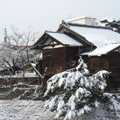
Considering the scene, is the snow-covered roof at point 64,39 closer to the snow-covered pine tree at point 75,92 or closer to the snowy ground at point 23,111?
the snowy ground at point 23,111

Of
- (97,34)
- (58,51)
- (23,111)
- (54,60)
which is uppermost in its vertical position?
(97,34)

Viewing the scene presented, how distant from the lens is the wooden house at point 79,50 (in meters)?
28.7

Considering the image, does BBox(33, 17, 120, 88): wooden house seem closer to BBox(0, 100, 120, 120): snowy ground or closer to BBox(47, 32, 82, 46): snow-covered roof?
BBox(47, 32, 82, 46): snow-covered roof

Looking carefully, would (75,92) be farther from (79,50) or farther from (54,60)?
(54,60)

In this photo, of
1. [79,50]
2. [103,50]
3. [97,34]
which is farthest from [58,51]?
[97,34]

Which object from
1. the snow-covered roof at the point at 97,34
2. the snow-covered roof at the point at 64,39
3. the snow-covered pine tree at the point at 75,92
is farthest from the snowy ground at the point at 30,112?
the snow-covered roof at the point at 97,34

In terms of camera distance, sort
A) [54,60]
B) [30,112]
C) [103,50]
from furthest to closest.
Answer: [54,60]
[103,50]
[30,112]

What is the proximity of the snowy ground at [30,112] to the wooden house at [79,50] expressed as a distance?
6633 millimetres

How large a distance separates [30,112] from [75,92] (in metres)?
5.09

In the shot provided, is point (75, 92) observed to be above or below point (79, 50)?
below

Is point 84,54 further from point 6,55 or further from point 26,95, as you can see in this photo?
point 6,55

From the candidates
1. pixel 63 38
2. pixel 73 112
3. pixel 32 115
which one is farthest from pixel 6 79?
pixel 73 112

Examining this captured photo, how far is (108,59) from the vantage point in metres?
28.5

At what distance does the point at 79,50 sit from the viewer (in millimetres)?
31578
